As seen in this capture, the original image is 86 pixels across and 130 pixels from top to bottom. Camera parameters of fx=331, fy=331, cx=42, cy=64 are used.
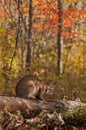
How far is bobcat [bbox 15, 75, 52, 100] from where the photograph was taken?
24.4 ft

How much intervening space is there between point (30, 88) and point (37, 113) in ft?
4.14

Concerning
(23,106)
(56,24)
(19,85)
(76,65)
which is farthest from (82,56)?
(23,106)

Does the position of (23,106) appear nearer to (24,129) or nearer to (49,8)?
(24,129)

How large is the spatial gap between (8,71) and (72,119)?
16.3 feet

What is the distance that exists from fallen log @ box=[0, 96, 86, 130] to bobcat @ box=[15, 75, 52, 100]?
83 centimetres

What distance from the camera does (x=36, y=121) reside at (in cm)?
605

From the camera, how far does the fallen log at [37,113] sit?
5848mm

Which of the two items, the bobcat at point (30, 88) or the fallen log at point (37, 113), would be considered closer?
the fallen log at point (37, 113)

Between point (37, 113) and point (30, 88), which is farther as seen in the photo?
point (30, 88)

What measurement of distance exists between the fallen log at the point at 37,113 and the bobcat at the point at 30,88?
2.71 feet

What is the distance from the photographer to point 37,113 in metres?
6.43

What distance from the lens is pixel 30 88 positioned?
7617 mm

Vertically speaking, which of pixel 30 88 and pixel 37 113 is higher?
pixel 30 88

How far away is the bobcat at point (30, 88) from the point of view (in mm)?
7423
